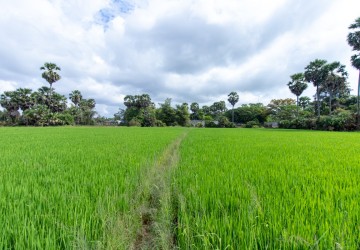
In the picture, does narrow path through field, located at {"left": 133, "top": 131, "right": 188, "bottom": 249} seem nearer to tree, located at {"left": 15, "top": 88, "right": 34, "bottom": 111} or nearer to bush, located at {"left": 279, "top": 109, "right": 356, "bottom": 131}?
bush, located at {"left": 279, "top": 109, "right": 356, "bottom": 131}

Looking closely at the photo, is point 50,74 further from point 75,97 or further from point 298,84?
point 298,84

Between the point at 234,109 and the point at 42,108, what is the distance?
56038 mm

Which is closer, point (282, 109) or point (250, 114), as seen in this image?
point (282, 109)

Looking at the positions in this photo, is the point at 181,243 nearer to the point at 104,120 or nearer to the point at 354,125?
the point at 354,125

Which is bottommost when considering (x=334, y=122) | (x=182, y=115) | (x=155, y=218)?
(x=155, y=218)

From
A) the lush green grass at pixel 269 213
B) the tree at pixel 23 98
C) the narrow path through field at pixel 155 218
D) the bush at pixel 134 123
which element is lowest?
the narrow path through field at pixel 155 218

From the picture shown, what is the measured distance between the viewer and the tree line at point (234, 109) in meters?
30.7

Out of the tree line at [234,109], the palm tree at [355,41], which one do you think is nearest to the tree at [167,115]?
the tree line at [234,109]

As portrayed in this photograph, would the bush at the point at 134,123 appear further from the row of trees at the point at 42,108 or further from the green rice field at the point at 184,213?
the green rice field at the point at 184,213

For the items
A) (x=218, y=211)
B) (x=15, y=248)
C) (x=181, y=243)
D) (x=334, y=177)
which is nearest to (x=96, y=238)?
(x=15, y=248)

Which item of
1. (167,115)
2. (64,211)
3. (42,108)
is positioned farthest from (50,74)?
(64,211)

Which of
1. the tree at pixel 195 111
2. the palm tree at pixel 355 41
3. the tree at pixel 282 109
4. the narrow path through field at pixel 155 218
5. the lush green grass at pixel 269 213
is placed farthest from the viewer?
the tree at pixel 195 111

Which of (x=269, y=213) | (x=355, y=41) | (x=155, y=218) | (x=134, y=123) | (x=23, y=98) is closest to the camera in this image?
(x=269, y=213)

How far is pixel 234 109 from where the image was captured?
66.1 m
